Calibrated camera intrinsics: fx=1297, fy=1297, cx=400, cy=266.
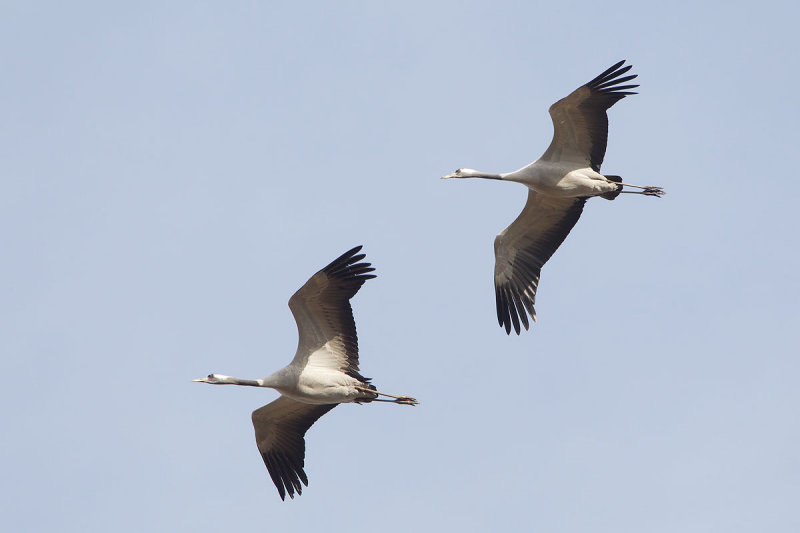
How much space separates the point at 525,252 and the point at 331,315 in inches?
192

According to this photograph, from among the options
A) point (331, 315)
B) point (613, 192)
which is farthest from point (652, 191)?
point (331, 315)

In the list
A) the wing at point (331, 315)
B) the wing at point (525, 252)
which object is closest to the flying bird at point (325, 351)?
the wing at point (331, 315)

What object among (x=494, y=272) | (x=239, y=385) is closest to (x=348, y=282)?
(x=239, y=385)

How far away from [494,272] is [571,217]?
1839 mm

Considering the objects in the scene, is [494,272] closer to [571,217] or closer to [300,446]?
[571,217]

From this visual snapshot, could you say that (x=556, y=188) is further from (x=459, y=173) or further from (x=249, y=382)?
(x=249, y=382)

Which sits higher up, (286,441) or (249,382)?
(249,382)

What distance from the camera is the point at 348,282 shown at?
69.4 ft

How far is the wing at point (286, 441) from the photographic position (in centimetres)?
2272

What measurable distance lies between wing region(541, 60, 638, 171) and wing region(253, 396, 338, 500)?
6.22 m

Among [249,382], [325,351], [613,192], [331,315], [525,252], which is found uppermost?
[613,192]

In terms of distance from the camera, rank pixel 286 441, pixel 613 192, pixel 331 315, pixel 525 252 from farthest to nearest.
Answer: pixel 525 252 → pixel 613 192 → pixel 286 441 → pixel 331 315

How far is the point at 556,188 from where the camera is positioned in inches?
916

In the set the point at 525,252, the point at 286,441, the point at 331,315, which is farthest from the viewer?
the point at 525,252
